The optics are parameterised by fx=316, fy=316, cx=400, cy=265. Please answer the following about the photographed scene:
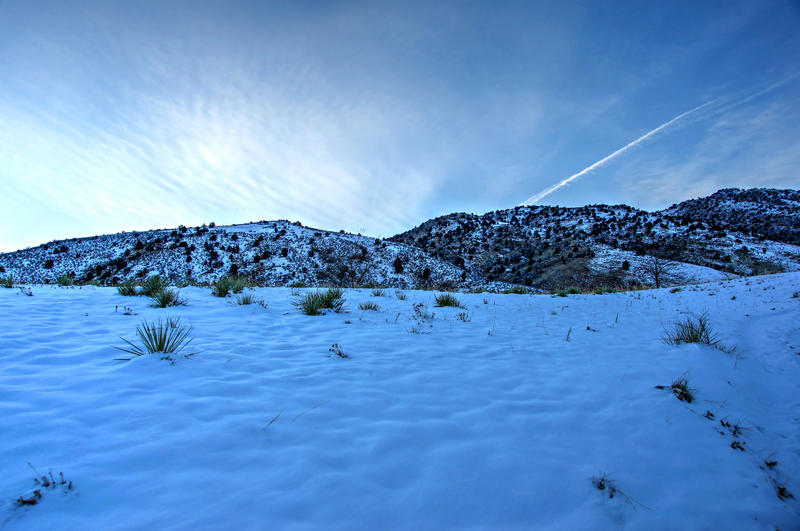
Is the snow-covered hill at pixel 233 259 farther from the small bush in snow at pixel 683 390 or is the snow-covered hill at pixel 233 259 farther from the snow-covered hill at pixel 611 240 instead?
the small bush in snow at pixel 683 390

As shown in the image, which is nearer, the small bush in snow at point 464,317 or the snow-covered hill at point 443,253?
the small bush in snow at point 464,317

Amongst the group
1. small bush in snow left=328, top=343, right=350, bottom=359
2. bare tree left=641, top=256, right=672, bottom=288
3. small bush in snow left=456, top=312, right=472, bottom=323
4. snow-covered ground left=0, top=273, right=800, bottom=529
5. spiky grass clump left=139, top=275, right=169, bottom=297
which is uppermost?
bare tree left=641, top=256, right=672, bottom=288

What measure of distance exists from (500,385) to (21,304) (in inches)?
337

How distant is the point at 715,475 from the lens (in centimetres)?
210

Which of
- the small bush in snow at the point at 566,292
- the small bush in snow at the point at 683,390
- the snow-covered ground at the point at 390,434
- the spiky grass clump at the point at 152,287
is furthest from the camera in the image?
the small bush in snow at the point at 566,292

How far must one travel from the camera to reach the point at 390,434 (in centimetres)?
236

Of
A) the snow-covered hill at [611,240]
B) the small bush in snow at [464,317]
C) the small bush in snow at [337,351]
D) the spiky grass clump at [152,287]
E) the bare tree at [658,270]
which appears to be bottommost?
the small bush in snow at [337,351]

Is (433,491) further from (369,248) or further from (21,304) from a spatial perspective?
(369,248)

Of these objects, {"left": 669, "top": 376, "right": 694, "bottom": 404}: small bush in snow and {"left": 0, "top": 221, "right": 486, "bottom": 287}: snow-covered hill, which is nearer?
{"left": 669, "top": 376, "right": 694, "bottom": 404}: small bush in snow

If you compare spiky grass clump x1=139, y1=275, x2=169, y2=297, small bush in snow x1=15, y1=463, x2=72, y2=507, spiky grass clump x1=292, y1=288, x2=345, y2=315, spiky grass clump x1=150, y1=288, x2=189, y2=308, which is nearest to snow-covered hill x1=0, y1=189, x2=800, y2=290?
spiky grass clump x1=139, y1=275, x2=169, y2=297

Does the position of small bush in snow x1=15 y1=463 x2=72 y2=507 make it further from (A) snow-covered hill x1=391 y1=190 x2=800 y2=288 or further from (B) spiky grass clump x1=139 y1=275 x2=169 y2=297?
(A) snow-covered hill x1=391 y1=190 x2=800 y2=288

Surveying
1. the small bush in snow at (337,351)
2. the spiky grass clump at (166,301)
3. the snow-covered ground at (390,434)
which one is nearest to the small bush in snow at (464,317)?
the snow-covered ground at (390,434)

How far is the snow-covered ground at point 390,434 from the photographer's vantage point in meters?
1.66

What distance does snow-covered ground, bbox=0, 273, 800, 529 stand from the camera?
5.46ft
